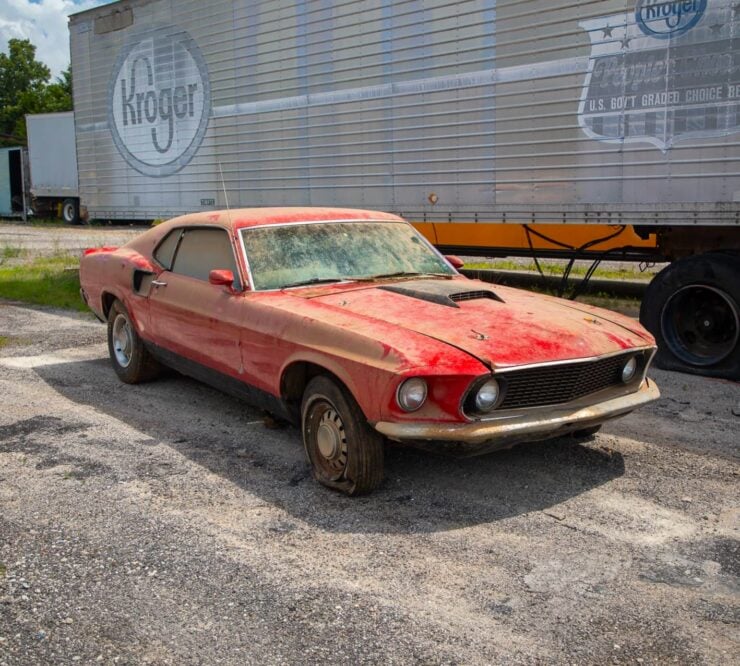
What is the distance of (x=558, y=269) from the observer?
13266 mm

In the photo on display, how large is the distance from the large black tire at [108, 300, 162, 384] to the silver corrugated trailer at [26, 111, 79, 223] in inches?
837

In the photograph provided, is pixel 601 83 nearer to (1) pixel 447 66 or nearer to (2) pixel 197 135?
(1) pixel 447 66

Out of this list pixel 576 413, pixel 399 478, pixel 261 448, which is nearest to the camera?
pixel 576 413

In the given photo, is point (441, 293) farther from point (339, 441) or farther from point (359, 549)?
point (359, 549)

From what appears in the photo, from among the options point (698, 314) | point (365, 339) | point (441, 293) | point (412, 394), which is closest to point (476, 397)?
point (412, 394)

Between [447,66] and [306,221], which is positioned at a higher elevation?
[447,66]

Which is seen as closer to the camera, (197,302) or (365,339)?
(365,339)

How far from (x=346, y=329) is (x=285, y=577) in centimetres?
131

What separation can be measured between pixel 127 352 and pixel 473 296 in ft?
10.1

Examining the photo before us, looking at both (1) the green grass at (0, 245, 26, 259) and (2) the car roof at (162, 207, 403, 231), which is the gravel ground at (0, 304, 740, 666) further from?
(1) the green grass at (0, 245, 26, 259)

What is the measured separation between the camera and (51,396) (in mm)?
6234

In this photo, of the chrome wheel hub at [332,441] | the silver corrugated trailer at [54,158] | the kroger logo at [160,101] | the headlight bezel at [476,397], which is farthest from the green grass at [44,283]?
the silver corrugated trailer at [54,158]

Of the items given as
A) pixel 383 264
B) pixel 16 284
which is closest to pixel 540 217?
pixel 383 264

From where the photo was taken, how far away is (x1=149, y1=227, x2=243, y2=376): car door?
512cm
